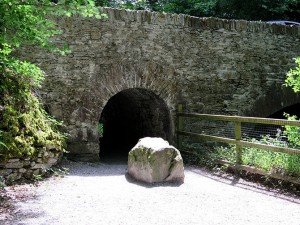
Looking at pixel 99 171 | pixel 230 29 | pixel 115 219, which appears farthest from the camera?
pixel 230 29

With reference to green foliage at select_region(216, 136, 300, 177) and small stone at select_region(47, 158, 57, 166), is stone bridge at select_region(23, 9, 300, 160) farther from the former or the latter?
green foliage at select_region(216, 136, 300, 177)

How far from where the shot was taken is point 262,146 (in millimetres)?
5840

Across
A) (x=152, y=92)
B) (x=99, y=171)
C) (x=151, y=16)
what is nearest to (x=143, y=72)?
(x=152, y=92)

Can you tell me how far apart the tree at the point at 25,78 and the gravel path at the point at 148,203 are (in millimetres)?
711

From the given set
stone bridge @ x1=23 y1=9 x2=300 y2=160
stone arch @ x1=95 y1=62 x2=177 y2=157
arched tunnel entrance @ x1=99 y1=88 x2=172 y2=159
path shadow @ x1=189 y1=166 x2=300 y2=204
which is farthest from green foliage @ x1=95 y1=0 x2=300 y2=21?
path shadow @ x1=189 y1=166 x2=300 y2=204

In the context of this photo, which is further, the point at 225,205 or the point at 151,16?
the point at 151,16

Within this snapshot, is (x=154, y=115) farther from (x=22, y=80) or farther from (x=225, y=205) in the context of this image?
(x=225, y=205)

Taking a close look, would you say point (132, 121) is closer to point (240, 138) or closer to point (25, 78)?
point (25, 78)

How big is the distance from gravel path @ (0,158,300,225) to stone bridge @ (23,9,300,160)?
1.90m

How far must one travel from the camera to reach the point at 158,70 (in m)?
8.15

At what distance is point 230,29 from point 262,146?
409cm

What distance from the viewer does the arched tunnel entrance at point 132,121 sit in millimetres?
8664

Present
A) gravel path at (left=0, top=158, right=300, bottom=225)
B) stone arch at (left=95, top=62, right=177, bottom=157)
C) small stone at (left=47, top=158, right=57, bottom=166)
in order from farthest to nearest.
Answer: stone arch at (left=95, top=62, right=177, bottom=157) → small stone at (left=47, top=158, right=57, bottom=166) → gravel path at (left=0, top=158, right=300, bottom=225)

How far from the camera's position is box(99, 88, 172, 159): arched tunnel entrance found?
8.66m
